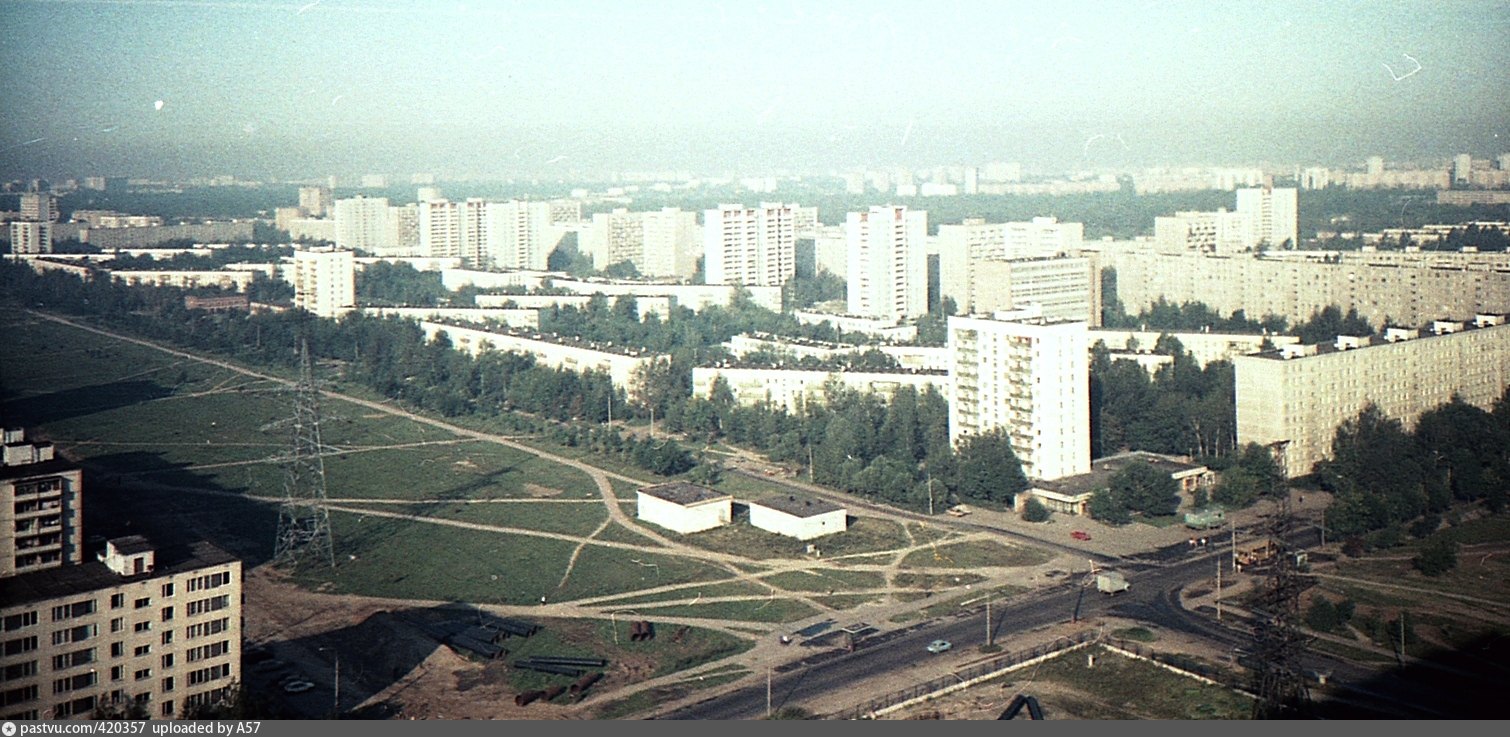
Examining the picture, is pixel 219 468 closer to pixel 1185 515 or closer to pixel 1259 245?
pixel 1185 515

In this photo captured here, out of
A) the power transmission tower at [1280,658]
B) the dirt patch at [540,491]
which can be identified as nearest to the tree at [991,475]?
the dirt patch at [540,491]

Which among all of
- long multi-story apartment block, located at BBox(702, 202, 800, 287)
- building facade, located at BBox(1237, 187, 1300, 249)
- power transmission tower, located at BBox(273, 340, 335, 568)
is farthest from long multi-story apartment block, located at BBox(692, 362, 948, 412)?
building facade, located at BBox(1237, 187, 1300, 249)

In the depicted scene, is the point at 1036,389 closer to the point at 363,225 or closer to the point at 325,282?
the point at 325,282

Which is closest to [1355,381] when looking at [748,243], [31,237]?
[31,237]

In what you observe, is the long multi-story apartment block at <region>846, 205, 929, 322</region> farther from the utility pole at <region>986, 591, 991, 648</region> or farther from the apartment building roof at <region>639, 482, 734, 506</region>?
the utility pole at <region>986, 591, 991, 648</region>

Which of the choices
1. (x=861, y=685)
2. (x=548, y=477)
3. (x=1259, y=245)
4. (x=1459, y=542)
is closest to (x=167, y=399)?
(x=548, y=477)

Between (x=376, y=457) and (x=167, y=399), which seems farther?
(x=167, y=399)
